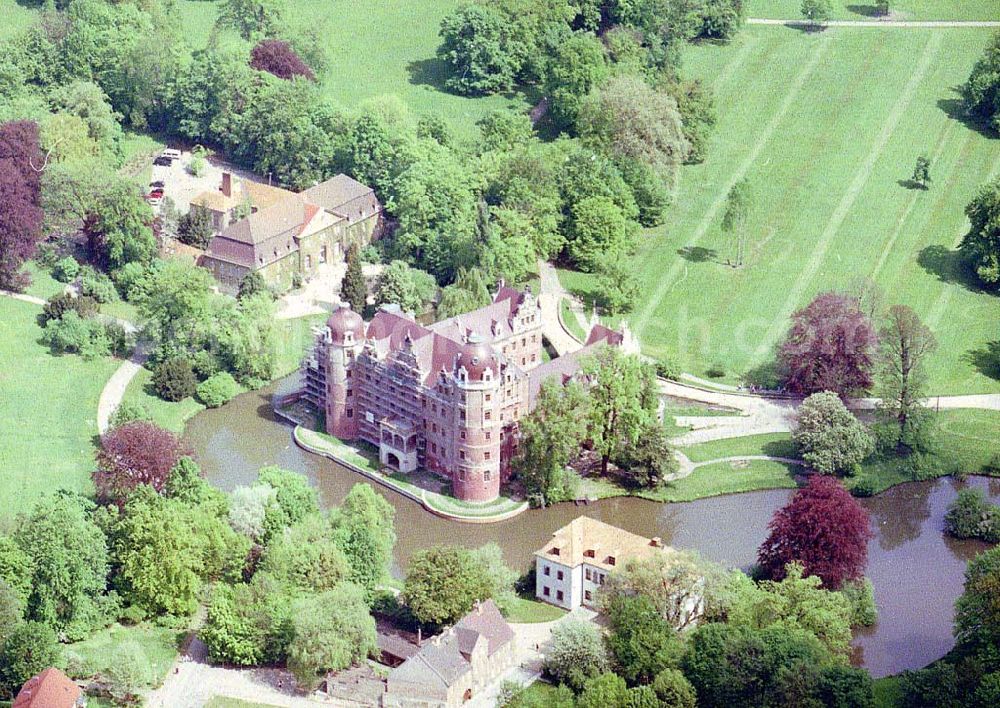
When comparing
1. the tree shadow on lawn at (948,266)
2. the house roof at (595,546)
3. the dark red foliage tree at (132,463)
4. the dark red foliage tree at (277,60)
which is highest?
the dark red foliage tree at (277,60)

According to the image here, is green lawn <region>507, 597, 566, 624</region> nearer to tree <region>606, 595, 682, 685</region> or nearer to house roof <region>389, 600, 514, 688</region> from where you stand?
house roof <region>389, 600, 514, 688</region>

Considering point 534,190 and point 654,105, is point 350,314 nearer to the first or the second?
point 534,190

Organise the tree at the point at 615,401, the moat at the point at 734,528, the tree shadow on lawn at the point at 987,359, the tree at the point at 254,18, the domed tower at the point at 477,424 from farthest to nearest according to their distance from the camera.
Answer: the tree at the point at 254,18, the tree shadow on lawn at the point at 987,359, the tree at the point at 615,401, the domed tower at the point at 477,424, the moat at the point at 734,528

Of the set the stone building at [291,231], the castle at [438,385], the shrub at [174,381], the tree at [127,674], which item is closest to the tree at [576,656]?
the castle at [438,385]

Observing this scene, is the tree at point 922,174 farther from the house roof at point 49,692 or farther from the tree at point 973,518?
the house roof at point 49,692

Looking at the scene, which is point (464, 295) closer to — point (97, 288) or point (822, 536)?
point (97, 288)

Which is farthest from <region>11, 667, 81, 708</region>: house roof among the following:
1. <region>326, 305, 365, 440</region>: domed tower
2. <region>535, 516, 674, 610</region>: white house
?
<region>326, 305, 365, 440</region>: domed tower
